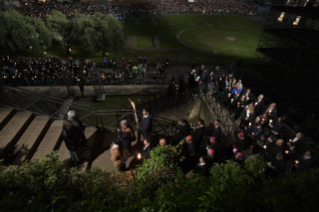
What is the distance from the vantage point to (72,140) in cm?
547

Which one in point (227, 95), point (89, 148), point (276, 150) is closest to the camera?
point (276, 150)

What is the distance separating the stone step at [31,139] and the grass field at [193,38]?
47.1 feet

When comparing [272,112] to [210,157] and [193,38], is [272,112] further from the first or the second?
[193,38]

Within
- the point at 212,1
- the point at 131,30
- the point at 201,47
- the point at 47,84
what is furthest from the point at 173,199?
the point at 212,1

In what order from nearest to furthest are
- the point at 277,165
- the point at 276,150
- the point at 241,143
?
the point at 277,165 < the point at 276,150 < the point at 241,143

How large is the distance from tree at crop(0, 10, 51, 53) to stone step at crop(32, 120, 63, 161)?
17055mm

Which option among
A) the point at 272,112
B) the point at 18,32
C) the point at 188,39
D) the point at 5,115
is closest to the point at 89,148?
the point at 5,115

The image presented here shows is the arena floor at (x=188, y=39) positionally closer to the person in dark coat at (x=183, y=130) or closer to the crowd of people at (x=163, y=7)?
the crowd of people at (x=163, y=7)

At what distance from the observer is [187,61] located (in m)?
21.2

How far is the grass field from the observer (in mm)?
24109

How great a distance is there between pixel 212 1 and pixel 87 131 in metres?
67.8

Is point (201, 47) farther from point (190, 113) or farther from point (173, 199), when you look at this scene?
point (173, 199)

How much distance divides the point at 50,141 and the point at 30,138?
64cm

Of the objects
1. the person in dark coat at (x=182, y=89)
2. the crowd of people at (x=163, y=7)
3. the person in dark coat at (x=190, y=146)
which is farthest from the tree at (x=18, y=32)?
the crowd of people at (x=163, y=7)
